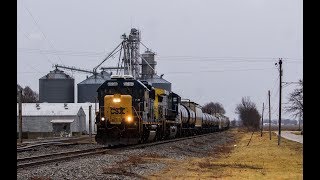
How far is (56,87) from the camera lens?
9662 centimetres

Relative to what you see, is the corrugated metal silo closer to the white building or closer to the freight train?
the white building

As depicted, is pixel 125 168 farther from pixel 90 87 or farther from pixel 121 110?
pixel 90 87

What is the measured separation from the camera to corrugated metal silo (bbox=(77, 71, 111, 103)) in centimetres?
9888

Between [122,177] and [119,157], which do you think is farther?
[119,157]

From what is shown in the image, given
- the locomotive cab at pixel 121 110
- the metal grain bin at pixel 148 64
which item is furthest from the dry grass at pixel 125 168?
the metal grain bin at pixel 148 64

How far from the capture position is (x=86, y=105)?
291 feet

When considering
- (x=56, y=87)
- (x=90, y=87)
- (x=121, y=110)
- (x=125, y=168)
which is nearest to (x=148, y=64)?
(x=90, y=87)

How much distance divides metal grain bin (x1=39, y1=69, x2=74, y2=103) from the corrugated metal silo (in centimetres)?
313

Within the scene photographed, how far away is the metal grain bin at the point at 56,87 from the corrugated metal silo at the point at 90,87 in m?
3.13

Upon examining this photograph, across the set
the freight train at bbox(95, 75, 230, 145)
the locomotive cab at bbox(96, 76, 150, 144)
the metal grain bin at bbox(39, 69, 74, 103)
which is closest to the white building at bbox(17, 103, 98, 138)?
the metal grain bin at bbox(39, 69, 74, 103)
